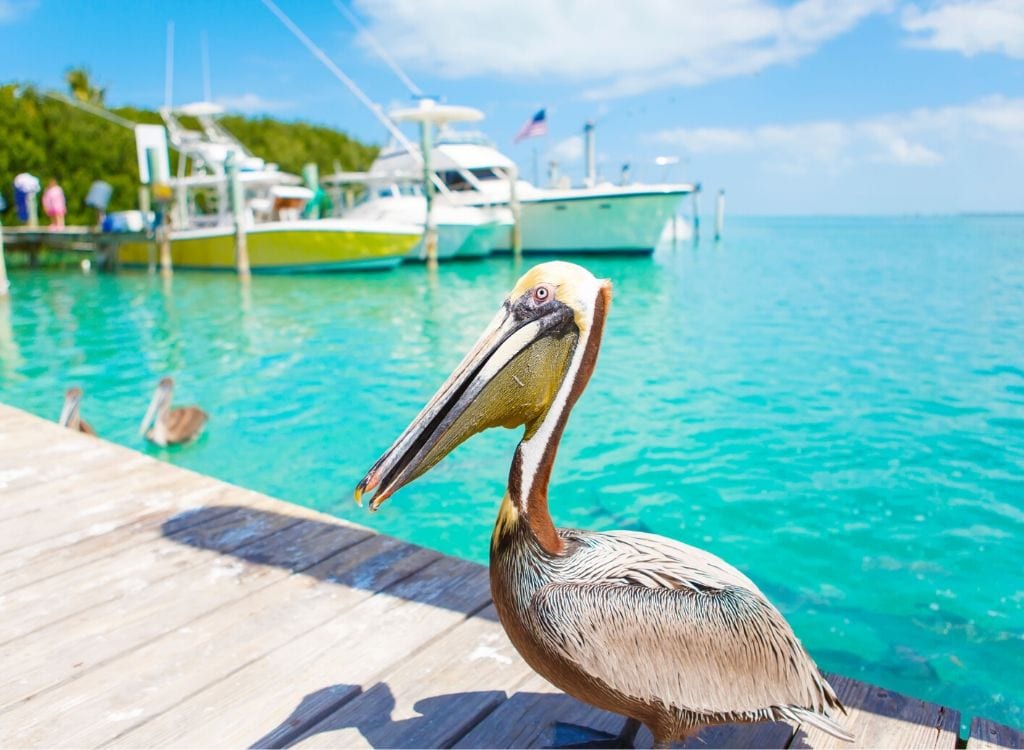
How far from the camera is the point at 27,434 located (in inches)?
171

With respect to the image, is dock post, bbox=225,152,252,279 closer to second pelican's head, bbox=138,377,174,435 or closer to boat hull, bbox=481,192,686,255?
boat hull, bbox=481,192,686,255

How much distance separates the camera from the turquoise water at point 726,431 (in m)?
4.15

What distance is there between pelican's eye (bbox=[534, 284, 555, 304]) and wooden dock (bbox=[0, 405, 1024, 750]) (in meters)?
1.09

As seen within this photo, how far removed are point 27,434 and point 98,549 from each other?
1.93 meters

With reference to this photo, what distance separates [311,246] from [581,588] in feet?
63.8

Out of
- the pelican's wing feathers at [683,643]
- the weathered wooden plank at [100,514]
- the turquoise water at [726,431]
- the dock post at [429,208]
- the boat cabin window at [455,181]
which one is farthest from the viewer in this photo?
the boat cabin window at [455,181]

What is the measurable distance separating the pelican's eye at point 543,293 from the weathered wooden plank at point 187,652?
54.5 inches

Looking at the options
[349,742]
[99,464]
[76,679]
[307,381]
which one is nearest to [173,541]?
[76,679]

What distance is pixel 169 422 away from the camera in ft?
21.5

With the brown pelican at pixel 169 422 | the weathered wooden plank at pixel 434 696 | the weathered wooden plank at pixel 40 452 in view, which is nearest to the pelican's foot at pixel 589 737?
the weathered wooden plank at pixel 434 696

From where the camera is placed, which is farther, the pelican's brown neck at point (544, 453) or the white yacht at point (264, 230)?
the white yacht at point (264, 230)

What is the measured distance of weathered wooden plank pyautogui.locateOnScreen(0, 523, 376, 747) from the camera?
1.91 meters

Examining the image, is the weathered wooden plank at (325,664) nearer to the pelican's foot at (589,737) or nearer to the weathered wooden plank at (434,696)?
the weathered wooden plank at (434,696)

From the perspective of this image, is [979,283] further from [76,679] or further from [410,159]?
[76,679]
